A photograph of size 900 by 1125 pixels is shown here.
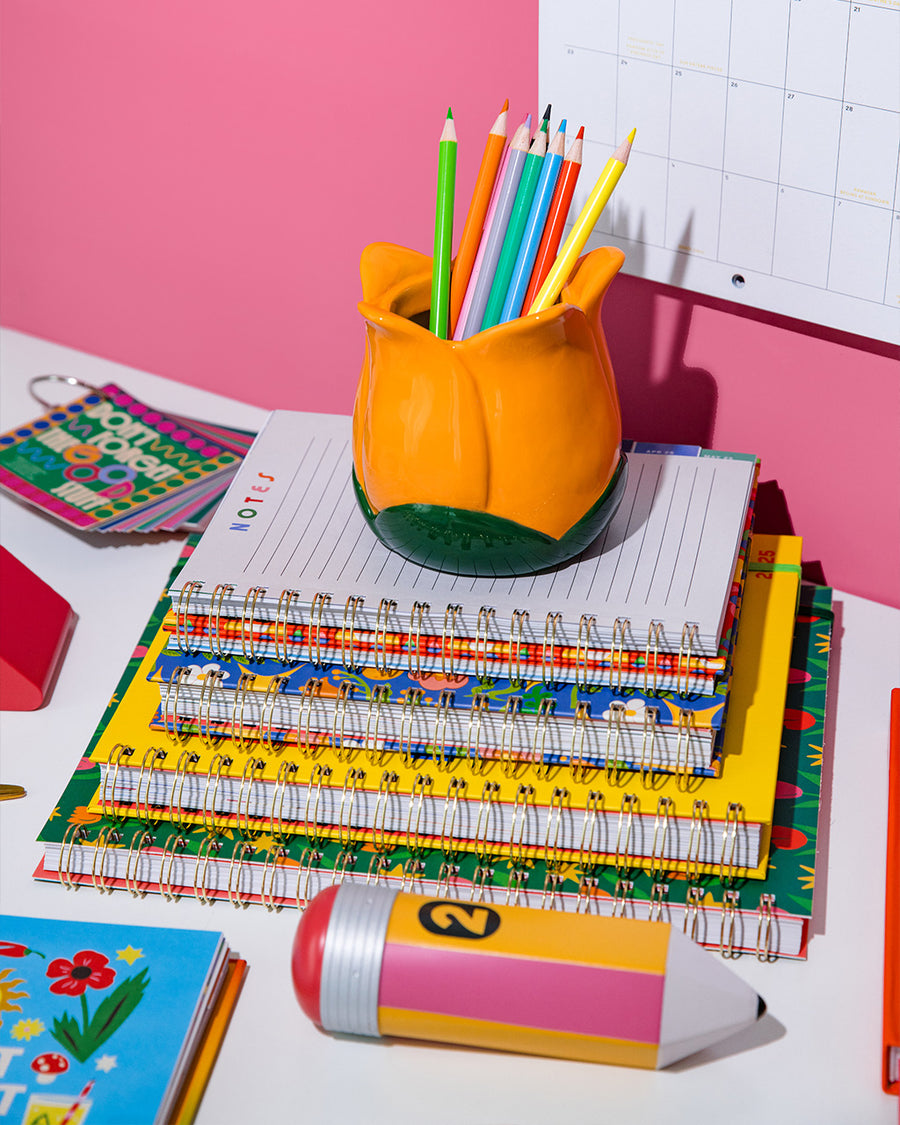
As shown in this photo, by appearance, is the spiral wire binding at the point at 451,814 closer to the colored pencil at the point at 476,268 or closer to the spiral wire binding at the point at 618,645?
the spiral wire binding at the point at 618,645

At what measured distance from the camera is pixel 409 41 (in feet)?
2.74

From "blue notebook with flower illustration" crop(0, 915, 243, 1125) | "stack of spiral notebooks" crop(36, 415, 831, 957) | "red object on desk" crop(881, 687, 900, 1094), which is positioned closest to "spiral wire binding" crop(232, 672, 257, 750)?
"stack of spiral notebooks" crop(36, 415, 831, 957)

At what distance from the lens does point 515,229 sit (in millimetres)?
641

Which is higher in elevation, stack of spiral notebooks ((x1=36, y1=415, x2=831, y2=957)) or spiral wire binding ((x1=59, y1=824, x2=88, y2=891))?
stack of spiral notebooks ((x1=36, y1=415, x2=831, y2=957))

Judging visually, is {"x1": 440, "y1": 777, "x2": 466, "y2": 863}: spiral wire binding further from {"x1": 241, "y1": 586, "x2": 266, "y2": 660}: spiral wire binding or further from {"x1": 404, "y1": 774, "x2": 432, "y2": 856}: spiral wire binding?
{"x1": 241, "y1": 586, "x2": 266, "y2": 660}: spiral wire binding

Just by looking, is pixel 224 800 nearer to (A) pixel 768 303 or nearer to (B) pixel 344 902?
(B) pixel 344 902

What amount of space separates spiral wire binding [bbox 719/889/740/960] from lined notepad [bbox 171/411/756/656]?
115mm

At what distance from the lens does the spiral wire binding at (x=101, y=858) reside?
2.10ft

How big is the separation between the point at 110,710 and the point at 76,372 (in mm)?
494

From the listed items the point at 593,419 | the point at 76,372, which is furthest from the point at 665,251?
the point at 76,372

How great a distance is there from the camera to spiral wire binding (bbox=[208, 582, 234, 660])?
0.65 metres

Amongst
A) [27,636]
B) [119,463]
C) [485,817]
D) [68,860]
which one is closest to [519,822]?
[485,817]

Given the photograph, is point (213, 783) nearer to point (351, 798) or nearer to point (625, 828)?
point (351, 798)

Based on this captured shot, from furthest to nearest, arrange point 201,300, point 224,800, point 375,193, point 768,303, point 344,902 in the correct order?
point 201,300 → point 375,193 → point 768,303 → point 224,800 → point 344,902
